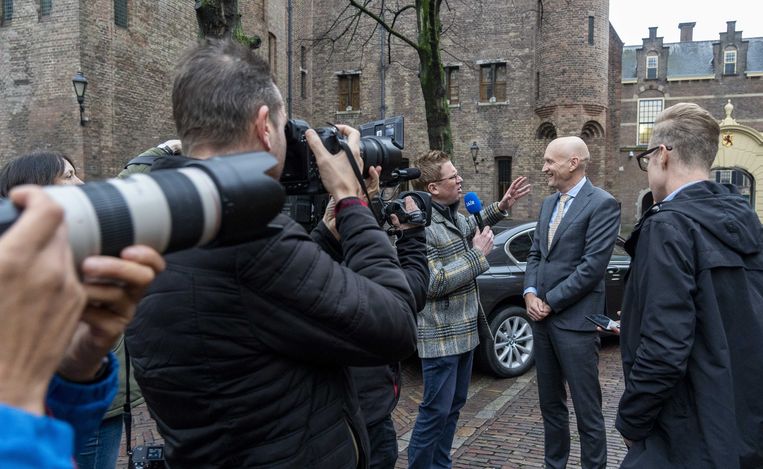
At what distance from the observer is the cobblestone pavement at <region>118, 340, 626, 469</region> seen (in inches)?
176

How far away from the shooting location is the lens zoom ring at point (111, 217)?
808 millimetres

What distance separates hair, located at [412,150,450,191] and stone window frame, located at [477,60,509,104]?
23226 millimetres

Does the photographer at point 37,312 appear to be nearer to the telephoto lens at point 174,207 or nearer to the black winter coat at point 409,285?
the telephoto lens at point 174,207

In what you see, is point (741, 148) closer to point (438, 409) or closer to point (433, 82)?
point (433, 82)

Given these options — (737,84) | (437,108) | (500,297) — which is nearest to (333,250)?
(500,297)

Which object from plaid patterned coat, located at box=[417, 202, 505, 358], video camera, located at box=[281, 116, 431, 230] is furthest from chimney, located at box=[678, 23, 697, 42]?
video camera, located at box=[281, 116, 431, 230]

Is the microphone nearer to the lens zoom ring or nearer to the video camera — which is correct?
the video camera

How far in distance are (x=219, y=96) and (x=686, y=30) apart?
188ft

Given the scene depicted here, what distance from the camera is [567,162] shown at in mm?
3996

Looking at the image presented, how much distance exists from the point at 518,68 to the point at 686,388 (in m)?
25.2

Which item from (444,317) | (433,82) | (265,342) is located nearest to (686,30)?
(433,82)

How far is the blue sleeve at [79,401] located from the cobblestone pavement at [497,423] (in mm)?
3500

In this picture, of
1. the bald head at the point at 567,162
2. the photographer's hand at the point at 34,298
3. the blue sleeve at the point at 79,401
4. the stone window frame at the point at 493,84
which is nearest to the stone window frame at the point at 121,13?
the stone window frame at the point at 493,84

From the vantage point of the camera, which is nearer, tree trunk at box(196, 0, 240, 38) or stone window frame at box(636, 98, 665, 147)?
tree trunk at box(196, 0, 240, 38)
